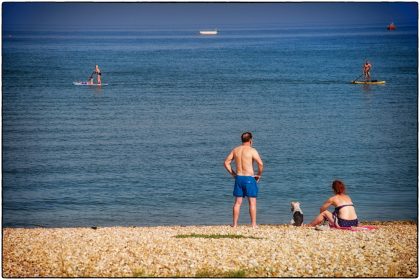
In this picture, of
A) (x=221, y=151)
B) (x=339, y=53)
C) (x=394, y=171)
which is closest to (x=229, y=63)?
(x=339, y=53)

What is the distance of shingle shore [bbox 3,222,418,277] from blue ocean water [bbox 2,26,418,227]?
3.74 meters

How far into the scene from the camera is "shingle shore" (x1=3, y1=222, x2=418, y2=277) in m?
12.7

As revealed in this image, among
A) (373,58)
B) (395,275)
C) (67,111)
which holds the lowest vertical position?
(395,275)

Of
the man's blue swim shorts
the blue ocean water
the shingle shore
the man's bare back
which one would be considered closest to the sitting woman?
the shingle shore

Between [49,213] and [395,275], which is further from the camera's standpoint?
[49,213]

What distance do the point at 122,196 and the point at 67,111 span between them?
641 inches

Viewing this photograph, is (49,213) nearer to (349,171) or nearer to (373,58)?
(349,171)

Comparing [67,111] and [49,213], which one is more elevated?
[67,111]

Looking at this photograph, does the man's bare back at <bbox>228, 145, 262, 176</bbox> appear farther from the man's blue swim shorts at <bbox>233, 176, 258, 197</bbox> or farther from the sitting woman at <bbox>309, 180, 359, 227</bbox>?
the sitting woman at <bbox>309, 180, 359, 227</bbox>

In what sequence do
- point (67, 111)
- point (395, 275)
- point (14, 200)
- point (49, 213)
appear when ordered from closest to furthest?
point (395, 275) < point (49, 213) < point (14, 200) < point (67, 111)

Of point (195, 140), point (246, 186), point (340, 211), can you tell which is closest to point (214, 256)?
point (246, 186)

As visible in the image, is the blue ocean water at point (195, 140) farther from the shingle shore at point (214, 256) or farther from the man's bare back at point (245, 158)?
the man's bare back at point (245, 158)

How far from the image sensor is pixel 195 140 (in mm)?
29672

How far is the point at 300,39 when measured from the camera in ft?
316
